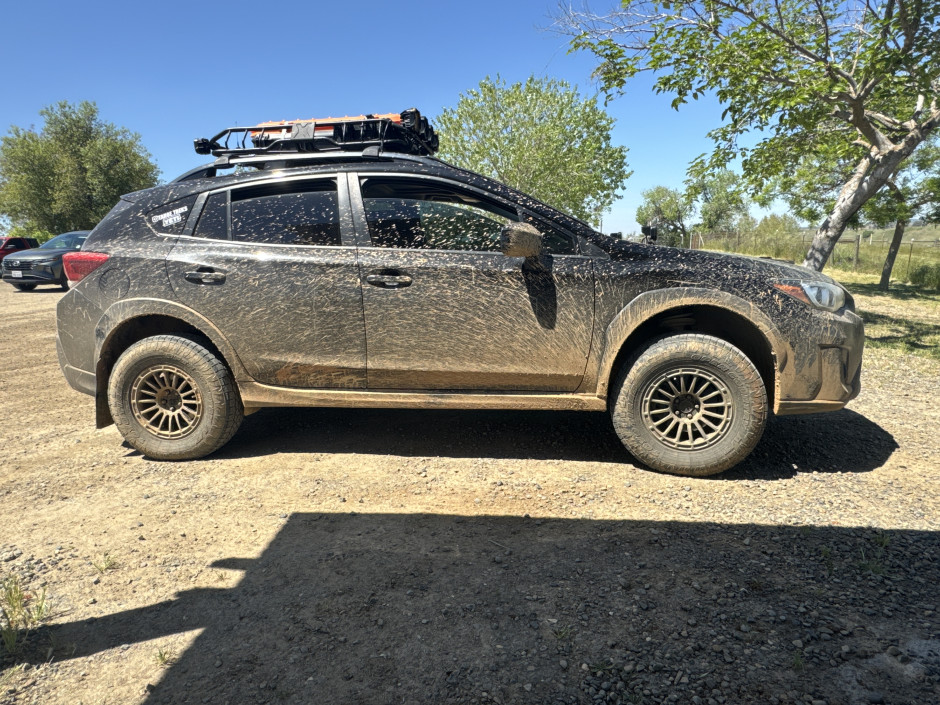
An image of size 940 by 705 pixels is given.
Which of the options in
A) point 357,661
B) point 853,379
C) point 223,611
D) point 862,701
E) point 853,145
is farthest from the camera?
point 853,145

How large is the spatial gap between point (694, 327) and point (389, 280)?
1.98m

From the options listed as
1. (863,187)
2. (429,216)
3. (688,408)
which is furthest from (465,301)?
(863,187)

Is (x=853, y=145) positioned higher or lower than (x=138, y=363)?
higher

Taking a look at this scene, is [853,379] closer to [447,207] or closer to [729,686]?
[729,686]

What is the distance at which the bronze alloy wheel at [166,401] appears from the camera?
368 cm

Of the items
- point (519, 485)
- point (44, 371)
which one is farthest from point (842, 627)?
point (44, 371)

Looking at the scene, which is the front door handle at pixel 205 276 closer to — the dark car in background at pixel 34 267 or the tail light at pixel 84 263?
the tail light at pixel 84 263

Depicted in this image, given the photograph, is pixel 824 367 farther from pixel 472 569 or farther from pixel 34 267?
pixel 34 267

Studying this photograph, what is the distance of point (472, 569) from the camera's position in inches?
100.0

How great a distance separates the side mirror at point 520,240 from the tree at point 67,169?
41.0 m

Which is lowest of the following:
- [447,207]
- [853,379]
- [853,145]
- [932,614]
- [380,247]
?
[932,614]

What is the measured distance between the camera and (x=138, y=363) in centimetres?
365

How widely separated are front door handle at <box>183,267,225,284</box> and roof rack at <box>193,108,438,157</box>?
3.44ft

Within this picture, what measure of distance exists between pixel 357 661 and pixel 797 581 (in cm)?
185
